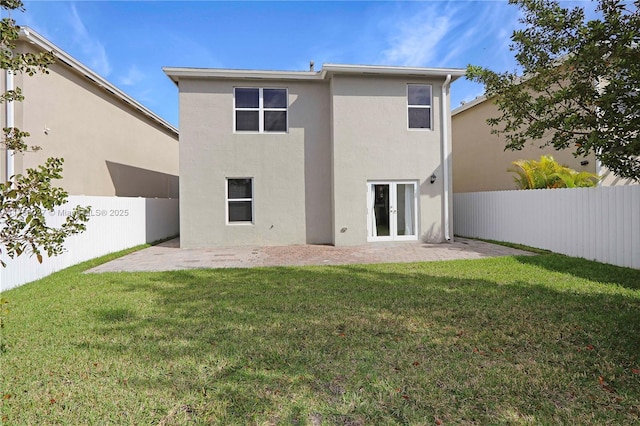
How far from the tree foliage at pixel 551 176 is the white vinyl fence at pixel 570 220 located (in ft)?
3.05

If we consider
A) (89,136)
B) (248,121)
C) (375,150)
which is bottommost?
(375,150)

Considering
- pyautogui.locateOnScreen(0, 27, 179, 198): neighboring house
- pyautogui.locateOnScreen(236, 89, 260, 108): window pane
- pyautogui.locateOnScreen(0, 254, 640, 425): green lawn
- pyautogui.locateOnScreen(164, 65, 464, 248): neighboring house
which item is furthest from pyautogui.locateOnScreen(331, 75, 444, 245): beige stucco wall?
pyautogui.locateOnScreen(0, 27, 179, 198): neighboring house

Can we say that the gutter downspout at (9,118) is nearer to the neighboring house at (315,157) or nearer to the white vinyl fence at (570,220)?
the neighboring house at (315,157)

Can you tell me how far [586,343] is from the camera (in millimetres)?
3955

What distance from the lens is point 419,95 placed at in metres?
12.8

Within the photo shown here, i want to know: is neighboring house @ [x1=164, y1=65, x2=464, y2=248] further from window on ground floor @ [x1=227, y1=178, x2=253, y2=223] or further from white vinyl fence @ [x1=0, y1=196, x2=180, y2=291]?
white vinyl fence @ [x1=0, y1=196, x2=180, y2=291]

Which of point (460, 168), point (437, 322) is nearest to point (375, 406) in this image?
point (437, 322)

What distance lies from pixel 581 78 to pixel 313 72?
928 cm

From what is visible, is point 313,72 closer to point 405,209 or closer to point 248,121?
point 248,121

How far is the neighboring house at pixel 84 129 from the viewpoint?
9492 mm

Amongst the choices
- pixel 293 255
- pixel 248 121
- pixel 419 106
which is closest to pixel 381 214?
pixel 293 255

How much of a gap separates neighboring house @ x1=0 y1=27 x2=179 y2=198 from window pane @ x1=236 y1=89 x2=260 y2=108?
512 cm

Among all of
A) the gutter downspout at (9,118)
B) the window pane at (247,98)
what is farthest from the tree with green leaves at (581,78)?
the gutter downspout at (9,118)

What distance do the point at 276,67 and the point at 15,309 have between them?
33.3 ft
